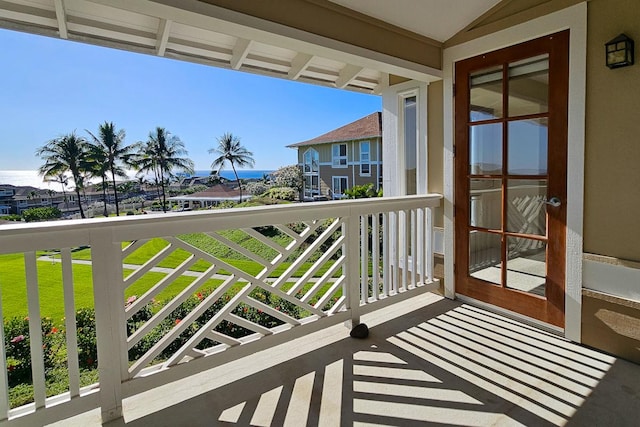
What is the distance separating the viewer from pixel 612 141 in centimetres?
223

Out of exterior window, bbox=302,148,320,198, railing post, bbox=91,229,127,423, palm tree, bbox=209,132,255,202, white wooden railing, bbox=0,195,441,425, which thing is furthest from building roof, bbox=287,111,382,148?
railing post, bbox=91,229,127,423

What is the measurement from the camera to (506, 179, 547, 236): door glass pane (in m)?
2.62

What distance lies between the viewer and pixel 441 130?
129 inches

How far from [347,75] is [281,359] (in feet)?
9.23

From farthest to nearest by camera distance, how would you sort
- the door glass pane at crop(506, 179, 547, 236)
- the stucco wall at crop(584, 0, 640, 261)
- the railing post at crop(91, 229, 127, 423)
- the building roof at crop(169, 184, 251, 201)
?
the building roof at crop(169, 184, 251, 201), the door glass pane at crop(506, 179, 547, 236), the stucco wall at crop(584, 0, 640, 261), the railing post at crop(91, 229, 127, 423)

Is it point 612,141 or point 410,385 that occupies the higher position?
point 612,141

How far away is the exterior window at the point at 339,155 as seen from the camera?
18547mm

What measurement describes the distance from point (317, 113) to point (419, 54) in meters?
32.6

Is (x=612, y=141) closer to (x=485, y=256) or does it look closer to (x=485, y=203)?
(x=485, y=203)

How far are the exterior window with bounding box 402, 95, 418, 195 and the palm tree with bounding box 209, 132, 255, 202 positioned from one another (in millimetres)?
17855

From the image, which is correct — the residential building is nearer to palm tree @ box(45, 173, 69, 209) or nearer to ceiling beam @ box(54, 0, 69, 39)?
ceiling beam @ box(54, 0, 69, 39)

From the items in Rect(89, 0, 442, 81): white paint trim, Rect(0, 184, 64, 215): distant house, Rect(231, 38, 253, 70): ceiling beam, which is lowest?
Rect(0, 184, 64, 215): distant house

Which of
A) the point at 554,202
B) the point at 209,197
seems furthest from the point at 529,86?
the point at 209,197

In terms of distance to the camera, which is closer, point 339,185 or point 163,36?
point 163,36
